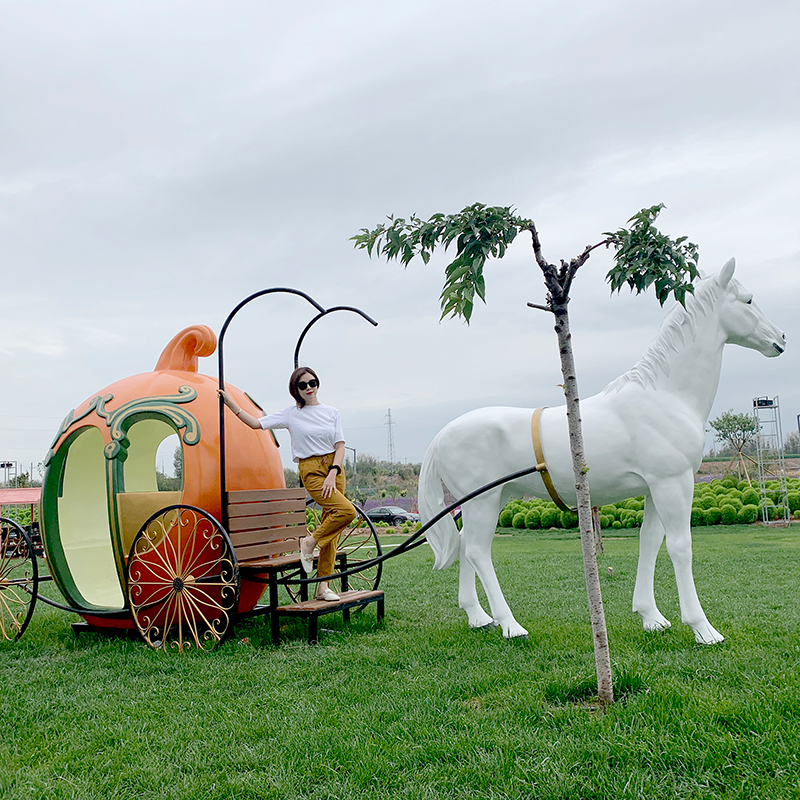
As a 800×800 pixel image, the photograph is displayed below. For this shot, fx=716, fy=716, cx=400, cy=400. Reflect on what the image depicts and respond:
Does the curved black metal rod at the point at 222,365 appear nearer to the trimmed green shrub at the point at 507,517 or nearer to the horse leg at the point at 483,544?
the horse leg at the point at 483,544

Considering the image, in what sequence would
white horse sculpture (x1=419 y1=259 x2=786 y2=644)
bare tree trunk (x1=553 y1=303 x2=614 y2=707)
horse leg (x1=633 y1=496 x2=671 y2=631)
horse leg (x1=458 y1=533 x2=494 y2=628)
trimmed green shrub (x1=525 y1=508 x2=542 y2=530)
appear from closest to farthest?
bare tree trunk (x1=553 y1=303 x2=614 y2=707), white horse sculpture (x1=419 y1=259 x2=786 y2=644), horse leg (x1=633 y1=496 x2=671 y2=631), horse leg (x1=458 y1=533 x2=494 y2=628), trimmed green shrub (x1=525 y1=508 x2=542 y2=530)

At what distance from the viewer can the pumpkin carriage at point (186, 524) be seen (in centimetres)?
594

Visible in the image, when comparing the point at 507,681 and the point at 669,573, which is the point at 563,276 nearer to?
the point at 507,681

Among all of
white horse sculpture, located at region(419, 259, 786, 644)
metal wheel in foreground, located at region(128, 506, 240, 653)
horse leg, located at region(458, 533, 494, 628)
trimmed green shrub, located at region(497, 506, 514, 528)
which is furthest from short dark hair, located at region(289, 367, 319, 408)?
trimmed green shrub, located at region(497, 506, 514, 528)

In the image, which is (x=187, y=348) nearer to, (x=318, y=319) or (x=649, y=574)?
(x=318, y=319)

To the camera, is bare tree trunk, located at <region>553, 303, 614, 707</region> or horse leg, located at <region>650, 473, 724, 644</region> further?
horse leg, located at <region>650, 473, 724, 644</region>

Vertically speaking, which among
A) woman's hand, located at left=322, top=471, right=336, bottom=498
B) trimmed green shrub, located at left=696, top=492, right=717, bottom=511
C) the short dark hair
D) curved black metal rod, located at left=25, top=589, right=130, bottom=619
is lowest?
trimmed green shrub, located at left=696, top=492, right=717, bottom=511

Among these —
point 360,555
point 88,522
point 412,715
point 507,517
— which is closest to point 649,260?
point 412,715

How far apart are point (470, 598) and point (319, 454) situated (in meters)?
1.89

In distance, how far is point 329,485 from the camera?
5.85 meters

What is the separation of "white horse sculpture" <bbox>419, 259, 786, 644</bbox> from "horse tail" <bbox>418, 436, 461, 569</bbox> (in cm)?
22

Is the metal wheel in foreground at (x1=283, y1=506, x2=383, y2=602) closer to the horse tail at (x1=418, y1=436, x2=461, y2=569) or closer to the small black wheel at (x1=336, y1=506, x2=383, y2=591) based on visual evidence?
the small black wheel at (x1=336, y1=506, x2=383, y2=591)

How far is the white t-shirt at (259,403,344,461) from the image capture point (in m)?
6.00

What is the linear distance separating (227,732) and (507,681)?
67.5 inches
